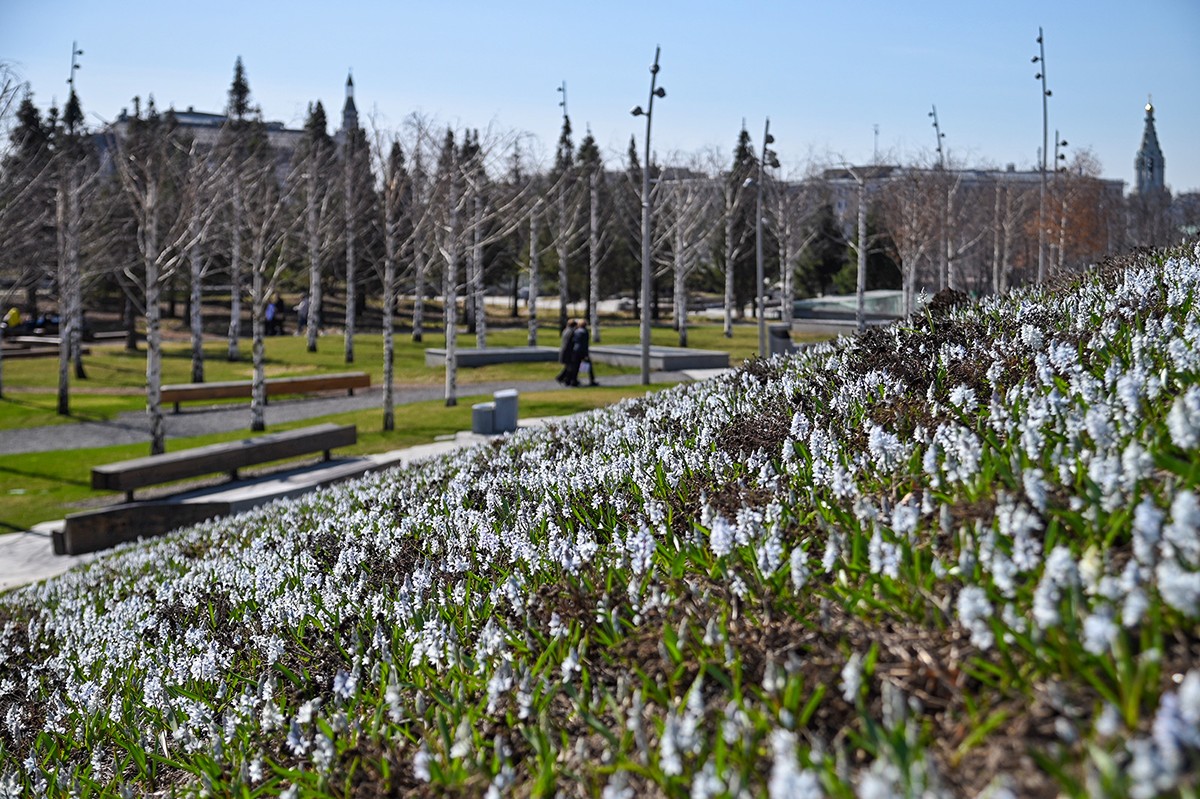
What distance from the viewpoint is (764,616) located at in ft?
9.39

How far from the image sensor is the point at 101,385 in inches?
1313

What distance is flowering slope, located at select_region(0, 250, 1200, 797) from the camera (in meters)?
2.05

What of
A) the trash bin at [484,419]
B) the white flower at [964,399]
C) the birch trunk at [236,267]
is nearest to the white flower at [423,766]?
the white flower at [964,399]

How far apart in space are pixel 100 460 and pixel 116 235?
69.6 feet

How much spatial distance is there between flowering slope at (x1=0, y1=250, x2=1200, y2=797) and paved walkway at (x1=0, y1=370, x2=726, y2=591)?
7.63m

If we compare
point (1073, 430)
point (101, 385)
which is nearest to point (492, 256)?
point (101, 385)

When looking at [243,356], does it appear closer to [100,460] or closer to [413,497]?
[100,460]

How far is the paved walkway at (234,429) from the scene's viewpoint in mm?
12977

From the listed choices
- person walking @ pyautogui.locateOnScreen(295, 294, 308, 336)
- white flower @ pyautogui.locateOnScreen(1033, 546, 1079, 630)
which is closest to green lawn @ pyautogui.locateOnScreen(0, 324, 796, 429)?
person walking @ pyautogui.locateOnScreen(295, 294, 308, 336)

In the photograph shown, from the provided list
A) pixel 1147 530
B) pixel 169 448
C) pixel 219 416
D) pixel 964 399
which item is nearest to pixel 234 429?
pixel 219 416

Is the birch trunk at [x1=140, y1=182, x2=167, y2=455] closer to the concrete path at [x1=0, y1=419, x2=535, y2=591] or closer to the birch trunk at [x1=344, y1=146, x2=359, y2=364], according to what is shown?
the concrete path at [x1=0, y1=419, x2=535, y2=591]

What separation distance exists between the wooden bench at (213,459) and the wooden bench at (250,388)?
419 inches

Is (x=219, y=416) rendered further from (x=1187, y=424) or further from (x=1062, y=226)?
(x=1062, y=226)

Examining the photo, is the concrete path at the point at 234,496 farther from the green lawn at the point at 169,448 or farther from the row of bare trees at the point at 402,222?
the row of bare trees at the point at 402,222
